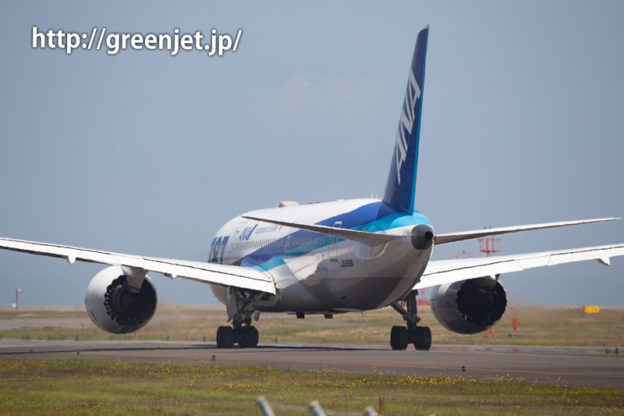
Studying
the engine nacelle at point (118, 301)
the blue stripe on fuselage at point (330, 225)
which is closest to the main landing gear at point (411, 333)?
the blue stripe on fuselage at point (330, 225)

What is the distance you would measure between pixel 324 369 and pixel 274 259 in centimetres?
1526

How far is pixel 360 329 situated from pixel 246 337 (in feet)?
46.8

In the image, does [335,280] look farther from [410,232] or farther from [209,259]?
[209,259]

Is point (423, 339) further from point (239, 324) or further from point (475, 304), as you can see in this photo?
point (239, 324)

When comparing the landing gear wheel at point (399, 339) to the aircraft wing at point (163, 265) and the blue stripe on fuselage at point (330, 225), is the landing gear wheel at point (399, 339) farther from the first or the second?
the aircraft wing at point (163, 265)

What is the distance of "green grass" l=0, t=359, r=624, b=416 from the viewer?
15.1m

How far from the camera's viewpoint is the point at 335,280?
33.1 meters

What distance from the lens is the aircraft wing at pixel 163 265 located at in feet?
98.6

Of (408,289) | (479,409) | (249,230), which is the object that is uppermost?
(249,230)

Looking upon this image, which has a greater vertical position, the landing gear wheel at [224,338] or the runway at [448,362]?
the landing gear wheel at [224,338]

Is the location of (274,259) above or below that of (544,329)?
above

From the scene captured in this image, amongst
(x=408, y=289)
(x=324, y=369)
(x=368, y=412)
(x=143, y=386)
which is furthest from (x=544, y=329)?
(x=368, y=412)

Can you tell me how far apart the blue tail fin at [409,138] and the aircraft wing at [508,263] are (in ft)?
15.8

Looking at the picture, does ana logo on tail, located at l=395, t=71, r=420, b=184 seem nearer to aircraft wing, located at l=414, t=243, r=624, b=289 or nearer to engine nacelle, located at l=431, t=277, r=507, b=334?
aircraft wing, located at l=414, t=243, r=624, b=289
